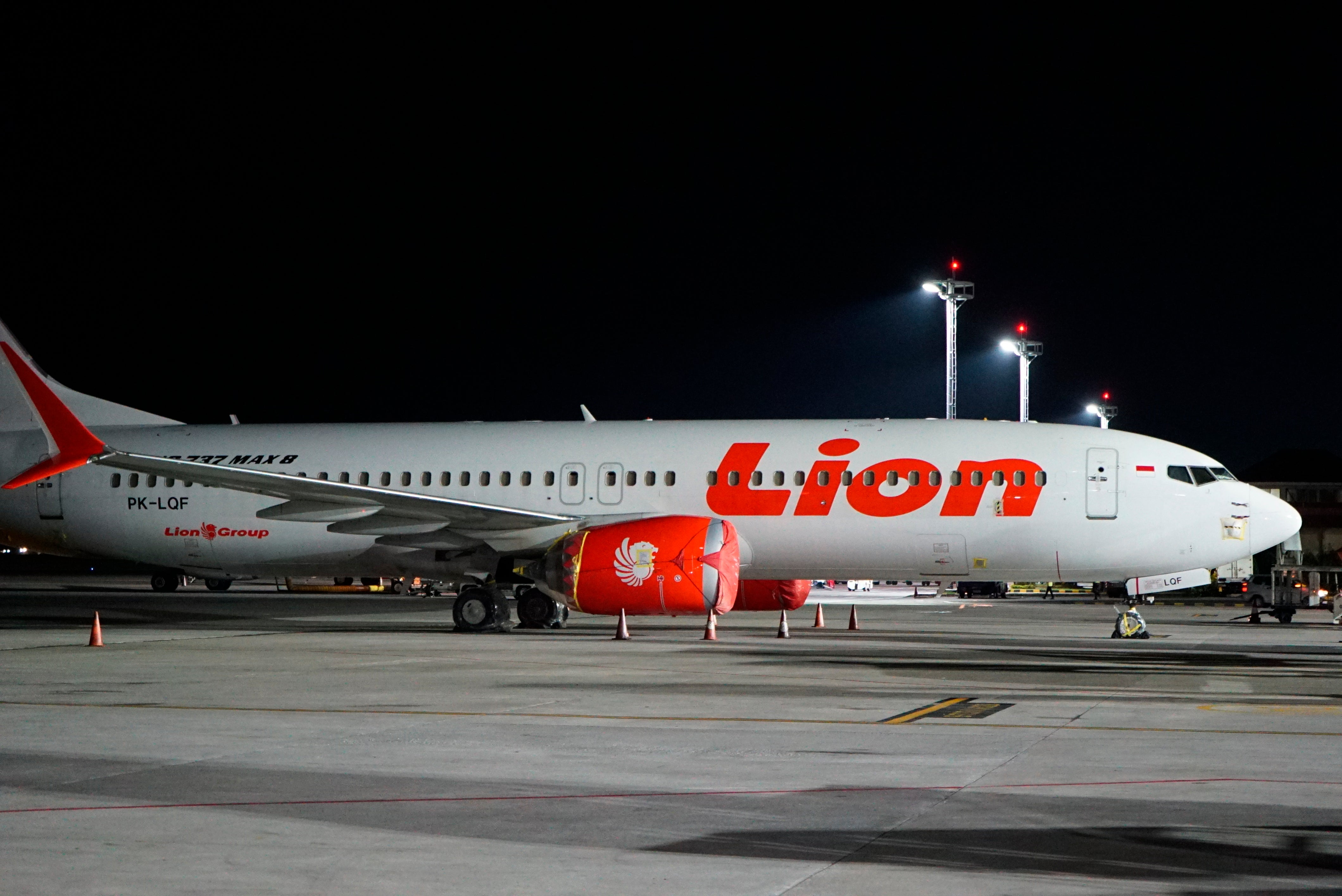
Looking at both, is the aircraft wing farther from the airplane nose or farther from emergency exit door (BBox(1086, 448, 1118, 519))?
the airplane nose

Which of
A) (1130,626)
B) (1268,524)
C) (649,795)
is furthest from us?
(1130,626)

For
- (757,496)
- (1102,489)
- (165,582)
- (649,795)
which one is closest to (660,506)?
(757,496)

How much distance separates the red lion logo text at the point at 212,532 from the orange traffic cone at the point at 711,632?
861 cm

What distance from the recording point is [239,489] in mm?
23844

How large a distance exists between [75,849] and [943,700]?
8.76m

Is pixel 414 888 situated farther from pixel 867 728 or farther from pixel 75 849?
pixel 867 728

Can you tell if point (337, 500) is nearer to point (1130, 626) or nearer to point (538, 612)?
point (538, 612)

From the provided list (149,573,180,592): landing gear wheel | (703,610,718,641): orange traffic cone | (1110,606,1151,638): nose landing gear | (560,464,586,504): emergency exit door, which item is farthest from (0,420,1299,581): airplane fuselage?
(149,573,180,592): landing gear wheel

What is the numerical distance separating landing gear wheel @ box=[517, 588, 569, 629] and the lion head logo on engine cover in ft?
14.4

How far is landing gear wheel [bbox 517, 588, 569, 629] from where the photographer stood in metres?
25.7

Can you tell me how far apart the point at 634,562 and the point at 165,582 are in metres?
36.2

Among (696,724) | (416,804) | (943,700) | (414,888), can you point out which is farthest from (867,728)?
(414,888)

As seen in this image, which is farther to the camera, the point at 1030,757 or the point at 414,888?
the point at 1030,757

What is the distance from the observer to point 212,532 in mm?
26688
